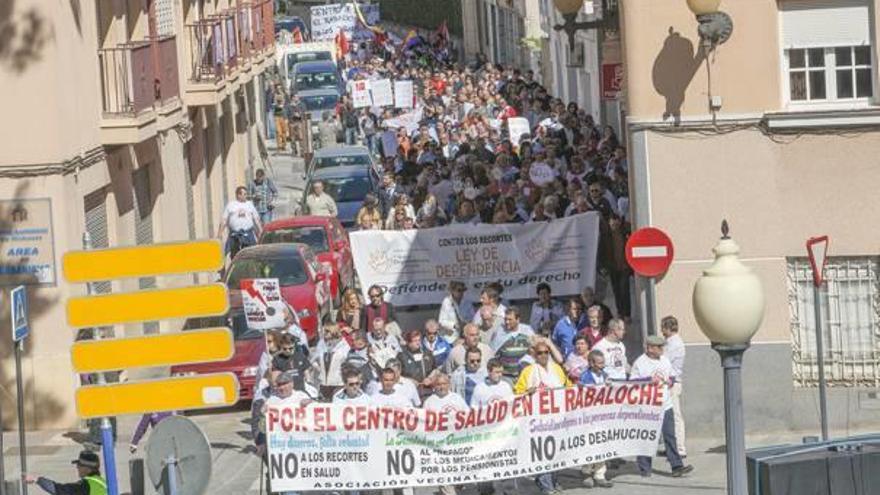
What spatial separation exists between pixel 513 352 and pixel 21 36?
7.94 m

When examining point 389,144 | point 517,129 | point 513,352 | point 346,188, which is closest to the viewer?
point 513,352

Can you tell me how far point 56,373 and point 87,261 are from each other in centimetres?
1114

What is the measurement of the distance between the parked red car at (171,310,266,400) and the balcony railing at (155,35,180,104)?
233 inches

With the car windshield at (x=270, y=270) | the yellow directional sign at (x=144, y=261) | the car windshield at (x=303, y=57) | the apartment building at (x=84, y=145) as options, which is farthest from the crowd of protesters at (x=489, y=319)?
the car windshield at (x=303, y=57)

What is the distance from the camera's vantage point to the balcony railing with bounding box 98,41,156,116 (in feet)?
95.3

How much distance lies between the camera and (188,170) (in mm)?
37906

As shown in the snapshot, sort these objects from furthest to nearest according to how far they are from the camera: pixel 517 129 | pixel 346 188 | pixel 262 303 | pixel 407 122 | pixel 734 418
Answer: pixel 407 122
pixel 517 129
pixel 346 188
pixel 262 303
pixel 734 418

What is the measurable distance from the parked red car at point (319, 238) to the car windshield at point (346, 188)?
5612 mm

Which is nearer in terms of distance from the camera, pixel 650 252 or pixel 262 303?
pixel 650 252

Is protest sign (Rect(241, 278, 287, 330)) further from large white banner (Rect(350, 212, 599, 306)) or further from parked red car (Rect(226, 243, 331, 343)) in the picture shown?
large white banner (Rect(350, 212, 599, 306))

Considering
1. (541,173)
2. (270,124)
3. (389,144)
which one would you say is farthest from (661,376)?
(270,124)

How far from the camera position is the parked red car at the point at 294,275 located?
2838cm

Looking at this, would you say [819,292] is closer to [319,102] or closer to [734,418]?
[734,418]

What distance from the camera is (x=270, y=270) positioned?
29.2 m
